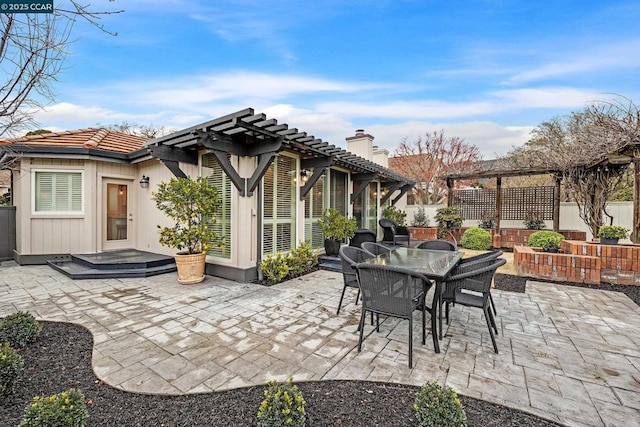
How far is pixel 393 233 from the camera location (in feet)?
29.1

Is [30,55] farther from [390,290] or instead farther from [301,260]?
[301,260]

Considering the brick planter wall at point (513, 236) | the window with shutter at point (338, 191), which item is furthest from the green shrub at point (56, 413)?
the brick planter wall at point (513, 236)

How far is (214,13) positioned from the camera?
5000 mm

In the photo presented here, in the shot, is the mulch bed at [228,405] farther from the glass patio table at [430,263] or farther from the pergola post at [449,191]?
the pergola post at [449,191]

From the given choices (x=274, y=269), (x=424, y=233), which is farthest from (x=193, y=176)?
(x=424, y=233)

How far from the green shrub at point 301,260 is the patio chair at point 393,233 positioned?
3.69 meters

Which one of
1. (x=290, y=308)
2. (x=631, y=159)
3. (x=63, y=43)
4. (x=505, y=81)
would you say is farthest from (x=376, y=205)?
(x=63, y=43)

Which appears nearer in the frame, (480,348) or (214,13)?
(480,348)

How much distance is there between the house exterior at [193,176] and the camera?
4.82 m

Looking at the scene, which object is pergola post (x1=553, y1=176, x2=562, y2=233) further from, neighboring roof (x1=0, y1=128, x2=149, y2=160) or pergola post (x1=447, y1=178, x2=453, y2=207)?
neighboring roof (x1=0, y1=128, x2=149, y2=160)

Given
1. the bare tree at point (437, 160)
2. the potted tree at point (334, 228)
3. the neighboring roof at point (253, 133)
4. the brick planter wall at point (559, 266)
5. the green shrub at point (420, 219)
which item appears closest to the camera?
the neighboring roof at point (253, 133)

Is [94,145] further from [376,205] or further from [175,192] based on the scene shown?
[376,205]

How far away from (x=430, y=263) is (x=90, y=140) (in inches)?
331

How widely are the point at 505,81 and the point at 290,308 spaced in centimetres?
863
